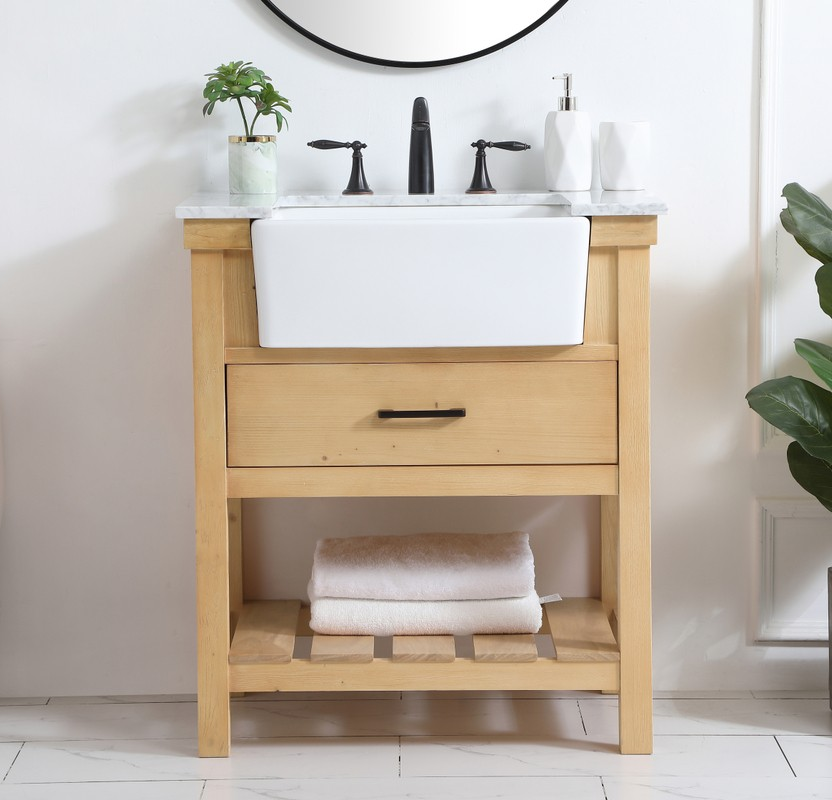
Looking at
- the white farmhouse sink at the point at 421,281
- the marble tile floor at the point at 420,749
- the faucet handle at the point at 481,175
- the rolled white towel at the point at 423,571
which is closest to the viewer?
the white farmhouse sink at the point at 421,281

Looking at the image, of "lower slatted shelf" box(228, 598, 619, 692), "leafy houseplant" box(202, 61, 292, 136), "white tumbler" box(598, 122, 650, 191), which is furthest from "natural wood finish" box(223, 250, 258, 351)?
"white tumbler" box(598, 122, 650, 191)

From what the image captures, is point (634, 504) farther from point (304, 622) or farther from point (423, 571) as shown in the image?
point (304, 622)

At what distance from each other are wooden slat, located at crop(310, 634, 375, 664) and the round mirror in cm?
101

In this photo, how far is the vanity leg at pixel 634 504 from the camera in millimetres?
1564

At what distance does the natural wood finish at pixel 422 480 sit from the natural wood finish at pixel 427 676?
285 mm

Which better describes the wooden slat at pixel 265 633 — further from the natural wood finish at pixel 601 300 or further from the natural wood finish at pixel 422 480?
the natural wood finish at pixel 601 300

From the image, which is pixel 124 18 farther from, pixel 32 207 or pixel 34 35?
pixel 32 207

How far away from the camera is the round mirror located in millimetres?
1825

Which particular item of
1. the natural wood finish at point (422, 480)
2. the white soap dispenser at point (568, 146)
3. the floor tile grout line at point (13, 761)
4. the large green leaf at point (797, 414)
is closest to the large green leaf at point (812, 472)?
the large green leaf at point (797, 414)

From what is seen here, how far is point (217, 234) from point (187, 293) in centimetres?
39

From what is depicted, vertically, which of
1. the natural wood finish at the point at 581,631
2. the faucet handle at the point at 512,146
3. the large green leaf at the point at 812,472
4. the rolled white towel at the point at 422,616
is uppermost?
the faucet handle at the point at 512,146

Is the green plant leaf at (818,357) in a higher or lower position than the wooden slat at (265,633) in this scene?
higher

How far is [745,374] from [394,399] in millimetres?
727

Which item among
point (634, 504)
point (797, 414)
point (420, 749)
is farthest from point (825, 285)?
point (420, 749)
